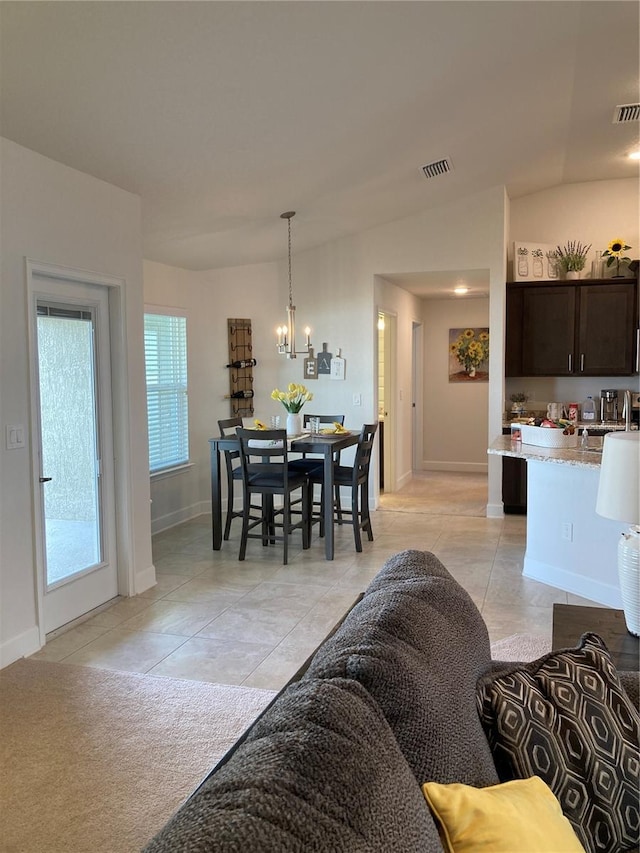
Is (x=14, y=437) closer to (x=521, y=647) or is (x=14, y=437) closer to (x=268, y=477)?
(x=268, y=477)

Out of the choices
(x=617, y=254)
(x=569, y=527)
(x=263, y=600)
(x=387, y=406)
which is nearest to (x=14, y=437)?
(x=263, y=600)

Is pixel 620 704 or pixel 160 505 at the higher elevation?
pixel 620 704

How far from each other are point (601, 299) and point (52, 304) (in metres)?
5.27

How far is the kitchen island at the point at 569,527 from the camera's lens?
13.6ft

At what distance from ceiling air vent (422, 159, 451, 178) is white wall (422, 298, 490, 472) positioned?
392cm

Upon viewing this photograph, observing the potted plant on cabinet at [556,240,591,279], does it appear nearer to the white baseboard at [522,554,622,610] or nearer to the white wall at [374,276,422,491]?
the white wall at [374,276,422,491]

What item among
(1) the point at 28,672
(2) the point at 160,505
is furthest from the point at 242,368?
(1) the point at 28,672

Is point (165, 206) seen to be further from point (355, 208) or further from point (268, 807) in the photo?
point (268, 807)

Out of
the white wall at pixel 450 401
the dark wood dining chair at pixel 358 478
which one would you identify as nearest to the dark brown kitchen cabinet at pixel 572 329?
the dark wood dining chair at pixel 358 478

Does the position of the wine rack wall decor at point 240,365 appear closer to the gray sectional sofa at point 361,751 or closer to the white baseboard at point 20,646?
the white baseboard at point 20,646

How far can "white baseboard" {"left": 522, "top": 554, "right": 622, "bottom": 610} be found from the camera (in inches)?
162

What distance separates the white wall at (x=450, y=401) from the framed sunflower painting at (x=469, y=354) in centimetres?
7

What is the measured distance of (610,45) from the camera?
382 cm

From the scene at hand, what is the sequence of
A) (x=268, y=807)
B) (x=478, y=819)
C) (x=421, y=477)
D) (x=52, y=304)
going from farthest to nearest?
(x=421, y=477), (x=52, y=304), (x=478, y=819), (x=268, y=807)
